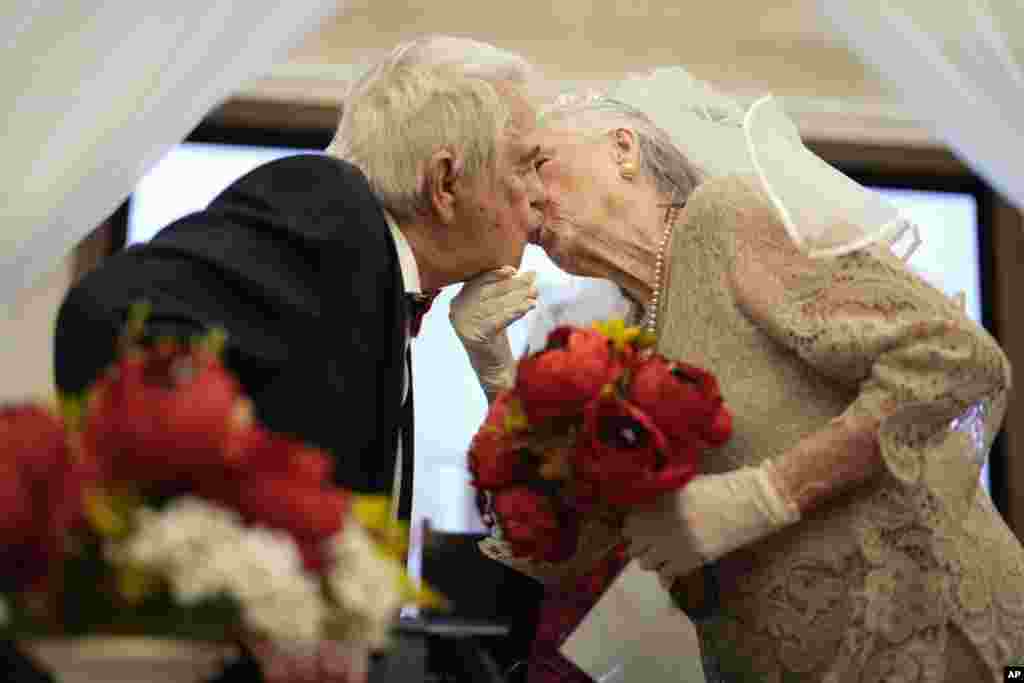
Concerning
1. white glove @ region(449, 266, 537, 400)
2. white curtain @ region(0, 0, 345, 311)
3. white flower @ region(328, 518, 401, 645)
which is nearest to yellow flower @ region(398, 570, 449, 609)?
white flower @ region(328, 518, 401, 645)

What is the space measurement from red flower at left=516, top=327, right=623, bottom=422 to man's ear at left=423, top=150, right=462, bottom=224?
23.0 inches

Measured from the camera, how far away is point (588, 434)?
1376mm

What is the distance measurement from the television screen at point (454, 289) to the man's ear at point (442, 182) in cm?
151

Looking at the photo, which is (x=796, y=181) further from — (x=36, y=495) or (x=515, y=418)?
(x=36, y=495)

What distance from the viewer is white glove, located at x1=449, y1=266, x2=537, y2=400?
223 cm

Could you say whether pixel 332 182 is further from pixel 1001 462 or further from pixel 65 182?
pixel 1001 462

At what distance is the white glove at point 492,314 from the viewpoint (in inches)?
88.0

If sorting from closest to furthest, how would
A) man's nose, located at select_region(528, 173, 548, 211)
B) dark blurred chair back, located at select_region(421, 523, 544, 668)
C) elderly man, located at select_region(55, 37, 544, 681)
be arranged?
elderly man, located at select_region(55, 37, 544, 681)
man's nose, located at select_region(528, 173, 548, 211)
dark blurred chair back, located at select_region(421, 523, 544, 668)

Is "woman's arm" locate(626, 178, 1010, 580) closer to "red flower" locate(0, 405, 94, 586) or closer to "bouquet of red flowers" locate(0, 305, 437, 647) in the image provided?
"bouquet of red flowers" locate(0, 305, 437, 647)

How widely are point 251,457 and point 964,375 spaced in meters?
1.03

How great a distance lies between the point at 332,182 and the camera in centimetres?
166

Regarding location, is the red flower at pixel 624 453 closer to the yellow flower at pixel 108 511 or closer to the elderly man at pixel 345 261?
the elderly man at pixel 345 261

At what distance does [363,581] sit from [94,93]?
2148mm

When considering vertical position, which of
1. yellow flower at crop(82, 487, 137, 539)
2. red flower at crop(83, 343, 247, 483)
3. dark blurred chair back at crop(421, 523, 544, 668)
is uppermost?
red flower at crop(83, 343, 247, 483)
